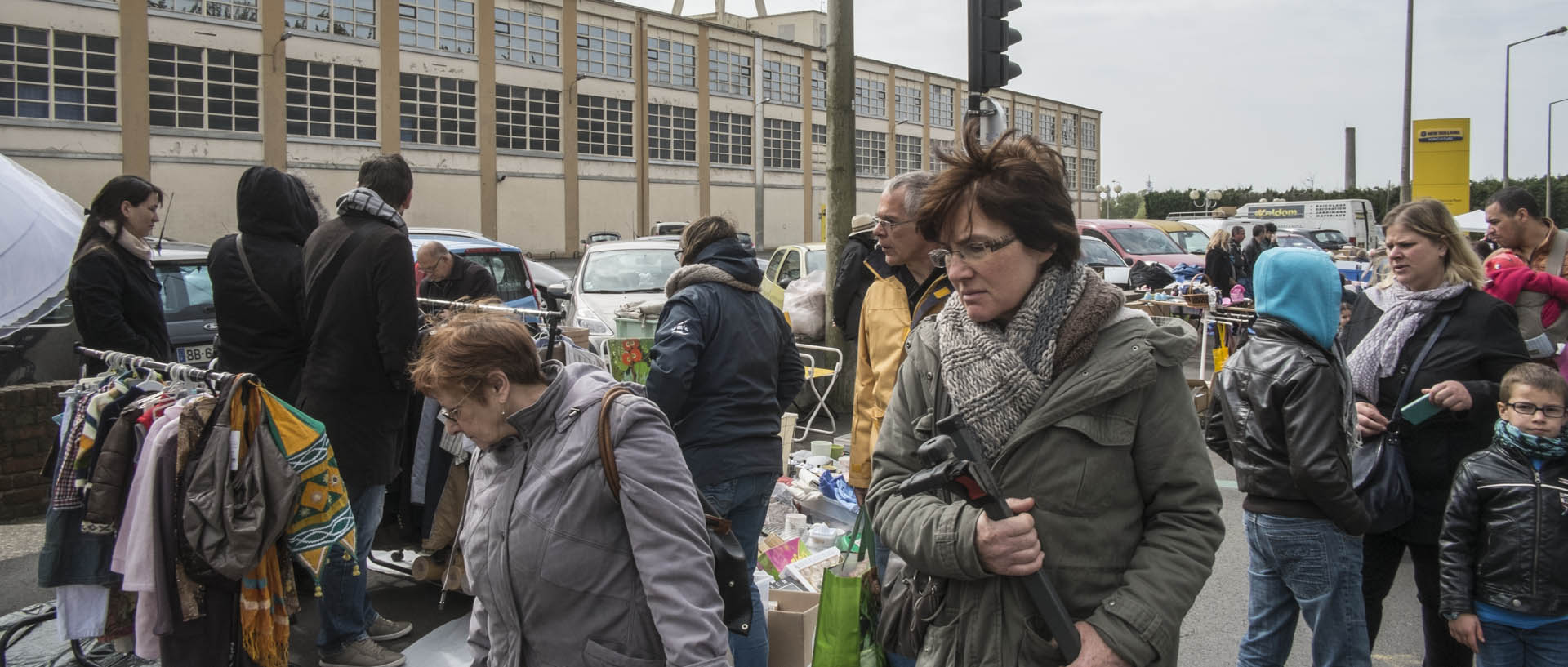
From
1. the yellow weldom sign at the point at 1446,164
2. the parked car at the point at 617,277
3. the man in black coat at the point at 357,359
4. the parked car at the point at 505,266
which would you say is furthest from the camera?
the yellow weldom sign at the point at 1446,164

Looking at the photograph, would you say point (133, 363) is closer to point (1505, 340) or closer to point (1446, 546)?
point (1446, 546)

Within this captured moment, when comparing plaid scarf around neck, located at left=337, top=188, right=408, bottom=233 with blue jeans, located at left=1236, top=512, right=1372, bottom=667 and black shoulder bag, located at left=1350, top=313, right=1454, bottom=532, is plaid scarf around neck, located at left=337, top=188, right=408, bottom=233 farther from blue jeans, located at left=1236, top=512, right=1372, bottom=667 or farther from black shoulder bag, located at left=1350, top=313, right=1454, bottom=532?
black shoulder bag, located at left=1350, top=313, right=1454, bottom=532

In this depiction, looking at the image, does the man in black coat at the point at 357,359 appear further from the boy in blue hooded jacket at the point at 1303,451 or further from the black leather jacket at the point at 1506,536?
the black leather jacket at the point at 1506,536

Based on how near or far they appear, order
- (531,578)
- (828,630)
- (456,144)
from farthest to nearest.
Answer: (456,144), (828,630), (531,578)

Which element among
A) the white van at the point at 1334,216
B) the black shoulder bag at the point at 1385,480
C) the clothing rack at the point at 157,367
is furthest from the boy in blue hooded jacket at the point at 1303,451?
the white van at the point at 1334,216

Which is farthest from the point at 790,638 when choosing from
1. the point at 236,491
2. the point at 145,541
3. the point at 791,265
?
the point at 791,265

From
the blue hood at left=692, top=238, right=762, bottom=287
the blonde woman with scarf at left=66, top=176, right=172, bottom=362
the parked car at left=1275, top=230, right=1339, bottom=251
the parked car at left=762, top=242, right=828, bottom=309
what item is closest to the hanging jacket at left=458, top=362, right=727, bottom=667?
the blue hood at left=692, top=238, right=762, bottom=287

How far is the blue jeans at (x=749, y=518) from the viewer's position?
362 cm

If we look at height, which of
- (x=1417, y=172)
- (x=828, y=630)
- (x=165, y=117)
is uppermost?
(x=165, y=117)

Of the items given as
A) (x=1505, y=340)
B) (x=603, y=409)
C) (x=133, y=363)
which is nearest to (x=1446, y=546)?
(x=1505, y=340)

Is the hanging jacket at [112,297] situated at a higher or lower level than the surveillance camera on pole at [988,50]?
lower

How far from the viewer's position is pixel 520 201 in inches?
1750

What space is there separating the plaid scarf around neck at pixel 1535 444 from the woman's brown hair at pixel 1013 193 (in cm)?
224

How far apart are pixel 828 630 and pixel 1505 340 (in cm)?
263
